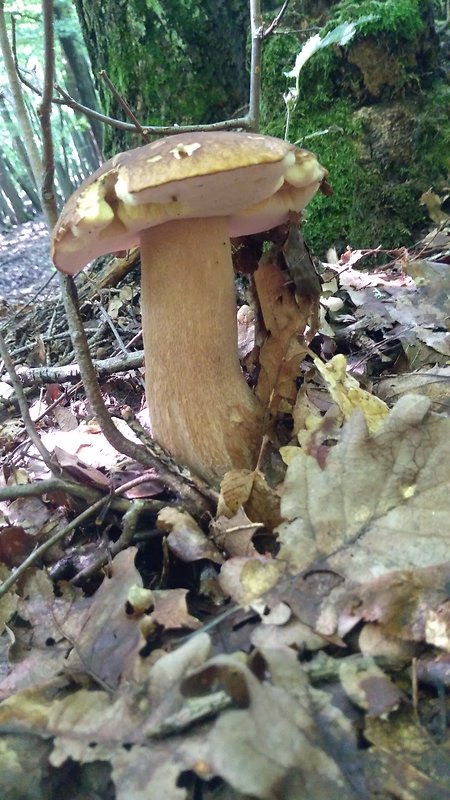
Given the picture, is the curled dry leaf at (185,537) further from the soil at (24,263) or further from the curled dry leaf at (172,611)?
the soil at (24,263)

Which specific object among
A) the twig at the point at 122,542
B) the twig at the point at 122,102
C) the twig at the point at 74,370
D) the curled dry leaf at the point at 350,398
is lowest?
the twig at the point at 74,370

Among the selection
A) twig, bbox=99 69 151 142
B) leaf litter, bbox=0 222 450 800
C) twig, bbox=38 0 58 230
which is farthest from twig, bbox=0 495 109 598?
twig, bbox=99 69 151 142

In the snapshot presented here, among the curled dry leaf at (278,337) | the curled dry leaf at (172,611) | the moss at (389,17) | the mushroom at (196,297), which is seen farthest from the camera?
the moss at (389,17)

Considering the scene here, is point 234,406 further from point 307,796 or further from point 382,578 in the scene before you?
point 307,796

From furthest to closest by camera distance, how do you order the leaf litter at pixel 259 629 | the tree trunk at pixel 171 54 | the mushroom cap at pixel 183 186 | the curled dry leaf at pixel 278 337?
the tree trunk at pixel 171 54 → the curled dry leaf at pixel 278 337 → the mushroom cap at pixel 183 186 → the leaf litter at pixel 259 629

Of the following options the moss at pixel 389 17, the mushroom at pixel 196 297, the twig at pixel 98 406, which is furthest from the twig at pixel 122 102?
the moss at pixel 389 17

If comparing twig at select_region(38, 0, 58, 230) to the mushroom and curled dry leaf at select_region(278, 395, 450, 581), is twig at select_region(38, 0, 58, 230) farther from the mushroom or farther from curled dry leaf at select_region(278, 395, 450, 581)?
curled dry leaf at select_region(278, 395, 450, 581)

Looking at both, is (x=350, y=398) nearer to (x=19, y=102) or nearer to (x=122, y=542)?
(x=122, y=542)
